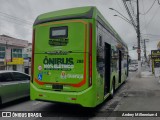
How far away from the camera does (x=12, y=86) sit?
9969 mm

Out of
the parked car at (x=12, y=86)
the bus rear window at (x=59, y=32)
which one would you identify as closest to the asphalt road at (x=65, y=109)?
the parked car at (x=12, y=86)

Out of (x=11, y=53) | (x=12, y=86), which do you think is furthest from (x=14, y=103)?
(x=11, y=53)

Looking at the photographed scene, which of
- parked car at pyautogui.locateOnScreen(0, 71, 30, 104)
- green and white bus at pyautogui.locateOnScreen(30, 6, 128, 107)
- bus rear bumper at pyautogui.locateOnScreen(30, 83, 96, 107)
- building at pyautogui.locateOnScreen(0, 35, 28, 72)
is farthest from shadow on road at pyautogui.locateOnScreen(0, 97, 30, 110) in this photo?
building at pyautogui.locateOnScreen(0, 35, 28, 72)

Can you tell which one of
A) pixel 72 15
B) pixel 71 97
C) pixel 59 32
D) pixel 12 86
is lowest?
pixel 71 97

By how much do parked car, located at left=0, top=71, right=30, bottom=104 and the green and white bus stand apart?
163 cm

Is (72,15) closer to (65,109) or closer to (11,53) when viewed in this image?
(65,109)

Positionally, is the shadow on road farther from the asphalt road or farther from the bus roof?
the bus roof

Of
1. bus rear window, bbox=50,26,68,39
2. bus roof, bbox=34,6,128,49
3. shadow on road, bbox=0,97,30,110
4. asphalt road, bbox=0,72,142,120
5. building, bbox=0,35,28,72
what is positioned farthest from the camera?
building, bbox=0,35,28,72

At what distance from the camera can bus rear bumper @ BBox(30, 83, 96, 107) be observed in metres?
7.44

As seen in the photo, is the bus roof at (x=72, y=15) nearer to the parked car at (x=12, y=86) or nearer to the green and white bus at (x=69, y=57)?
the green and white bus at (x=69, y=57)

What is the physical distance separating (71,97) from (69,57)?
1.31 metres

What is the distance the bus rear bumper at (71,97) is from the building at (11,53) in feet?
99.5

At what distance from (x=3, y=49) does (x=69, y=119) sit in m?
33.1

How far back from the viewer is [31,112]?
8727 mm
